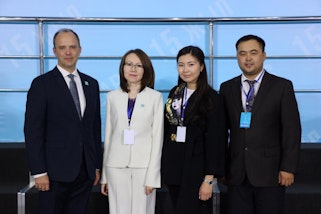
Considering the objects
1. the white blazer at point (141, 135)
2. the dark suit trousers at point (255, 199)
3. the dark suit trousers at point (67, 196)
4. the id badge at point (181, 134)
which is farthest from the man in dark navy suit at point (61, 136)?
the dark suit trousers at point (255, 199)

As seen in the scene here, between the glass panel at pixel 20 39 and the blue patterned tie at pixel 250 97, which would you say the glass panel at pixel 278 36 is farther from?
the glass panel at pixel 20 39

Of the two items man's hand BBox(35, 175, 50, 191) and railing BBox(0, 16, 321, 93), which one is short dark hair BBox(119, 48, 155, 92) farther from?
railing BBox(0, 16, 321, 93)

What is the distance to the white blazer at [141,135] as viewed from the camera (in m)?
2.12

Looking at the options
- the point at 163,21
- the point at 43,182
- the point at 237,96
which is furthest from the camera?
the point at 163,21

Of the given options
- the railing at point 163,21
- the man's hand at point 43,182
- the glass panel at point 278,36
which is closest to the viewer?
the man's hand at point 43,182

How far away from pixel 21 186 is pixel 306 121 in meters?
2.52

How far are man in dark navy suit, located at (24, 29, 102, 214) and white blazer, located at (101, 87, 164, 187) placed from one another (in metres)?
0.14

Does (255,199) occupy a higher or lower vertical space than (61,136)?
lower

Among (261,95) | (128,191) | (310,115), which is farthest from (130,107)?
(310,115)

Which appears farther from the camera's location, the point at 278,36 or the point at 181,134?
the point at 278,36

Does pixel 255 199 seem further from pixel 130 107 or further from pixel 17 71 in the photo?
pixel 17 71

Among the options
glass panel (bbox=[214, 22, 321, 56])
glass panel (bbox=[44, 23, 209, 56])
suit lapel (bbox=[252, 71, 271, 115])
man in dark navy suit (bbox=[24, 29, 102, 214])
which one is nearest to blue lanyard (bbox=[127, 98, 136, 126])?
man in dark navy suit (bbox=[24, 29, 102, 214])

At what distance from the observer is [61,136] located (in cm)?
206

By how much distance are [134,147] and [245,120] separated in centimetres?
63
